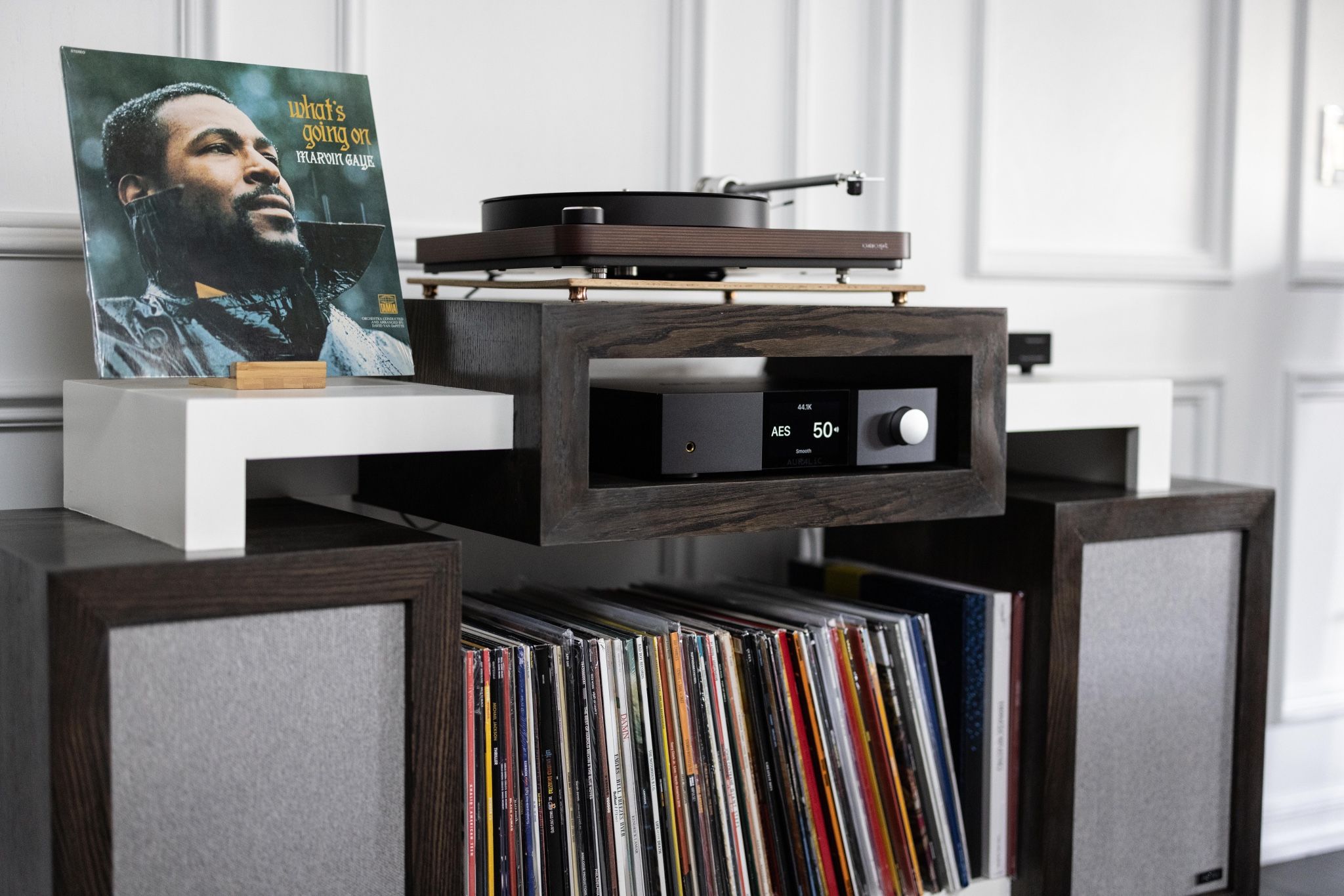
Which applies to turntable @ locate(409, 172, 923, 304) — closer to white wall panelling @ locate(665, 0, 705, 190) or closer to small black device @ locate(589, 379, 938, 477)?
small black device @ locate(589, 379, 938, 477)

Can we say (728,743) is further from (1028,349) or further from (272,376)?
(1028,349)

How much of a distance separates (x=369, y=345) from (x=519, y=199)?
21 cm

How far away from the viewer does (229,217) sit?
1.31 metres

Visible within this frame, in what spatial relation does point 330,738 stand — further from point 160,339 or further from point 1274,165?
point 1274,165

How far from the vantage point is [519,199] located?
1378 millimetres

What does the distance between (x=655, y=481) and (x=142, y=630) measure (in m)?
0.48

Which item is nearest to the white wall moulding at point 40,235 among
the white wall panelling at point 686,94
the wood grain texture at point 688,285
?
the wood grain texture at point 688,285

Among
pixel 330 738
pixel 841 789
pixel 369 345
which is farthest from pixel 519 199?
pixel 841 789

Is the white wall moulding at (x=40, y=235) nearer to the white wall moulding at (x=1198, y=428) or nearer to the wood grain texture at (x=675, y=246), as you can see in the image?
the wood grain texture at (x=675, y=246)

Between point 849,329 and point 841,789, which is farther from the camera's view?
point 841,789

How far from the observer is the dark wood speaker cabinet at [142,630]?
1.01 metres

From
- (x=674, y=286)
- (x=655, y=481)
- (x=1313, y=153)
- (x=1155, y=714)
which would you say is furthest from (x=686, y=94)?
(x=1313, y=153)

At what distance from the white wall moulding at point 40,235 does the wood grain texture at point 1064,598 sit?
1054 mm

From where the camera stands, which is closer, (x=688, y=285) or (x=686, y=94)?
(x=688, y=285)
